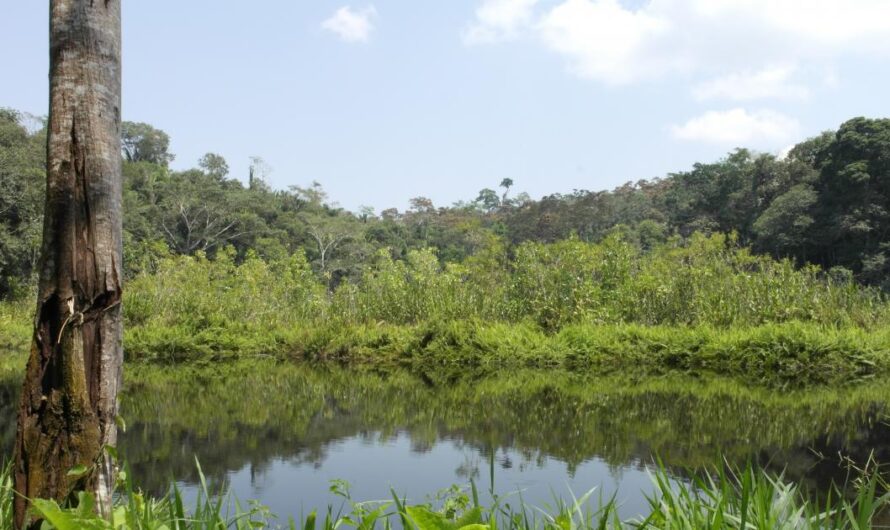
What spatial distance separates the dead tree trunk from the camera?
79.4 inches

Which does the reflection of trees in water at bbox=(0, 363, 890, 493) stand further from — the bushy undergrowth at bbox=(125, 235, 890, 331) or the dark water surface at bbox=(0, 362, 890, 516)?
the bushy undergrowth at bbox=(125, 235, 890, 331)

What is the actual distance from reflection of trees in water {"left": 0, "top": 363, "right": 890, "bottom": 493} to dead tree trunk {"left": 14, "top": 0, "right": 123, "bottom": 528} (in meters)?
2.50

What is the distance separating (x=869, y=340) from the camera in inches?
380

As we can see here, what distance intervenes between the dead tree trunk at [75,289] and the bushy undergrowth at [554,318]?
8.18 meters

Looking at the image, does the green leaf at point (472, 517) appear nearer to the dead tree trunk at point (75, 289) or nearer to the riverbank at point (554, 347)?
the dead tree trunk at point (75, 289)

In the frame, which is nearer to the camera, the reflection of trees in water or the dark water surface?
the dark water surface

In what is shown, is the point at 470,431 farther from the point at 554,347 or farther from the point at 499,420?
the point at 554,347

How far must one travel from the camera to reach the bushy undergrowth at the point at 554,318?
9.73m

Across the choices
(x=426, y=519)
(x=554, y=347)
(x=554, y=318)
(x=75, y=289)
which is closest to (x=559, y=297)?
(x=554, y=318)

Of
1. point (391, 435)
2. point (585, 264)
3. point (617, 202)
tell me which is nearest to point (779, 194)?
point (617, 202)

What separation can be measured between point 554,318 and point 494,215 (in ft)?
113

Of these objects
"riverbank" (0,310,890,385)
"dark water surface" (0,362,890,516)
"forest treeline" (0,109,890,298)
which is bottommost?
"dark water surface" (0,362,890,516)

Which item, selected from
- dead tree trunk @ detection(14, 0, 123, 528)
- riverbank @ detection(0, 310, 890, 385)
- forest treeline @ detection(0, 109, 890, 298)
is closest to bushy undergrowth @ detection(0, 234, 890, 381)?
riverbank @ detection(0, 310, 890, 385)

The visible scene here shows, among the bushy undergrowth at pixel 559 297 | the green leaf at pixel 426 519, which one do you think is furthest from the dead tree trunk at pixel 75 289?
the bushy undergrowth at pixel 559 297
